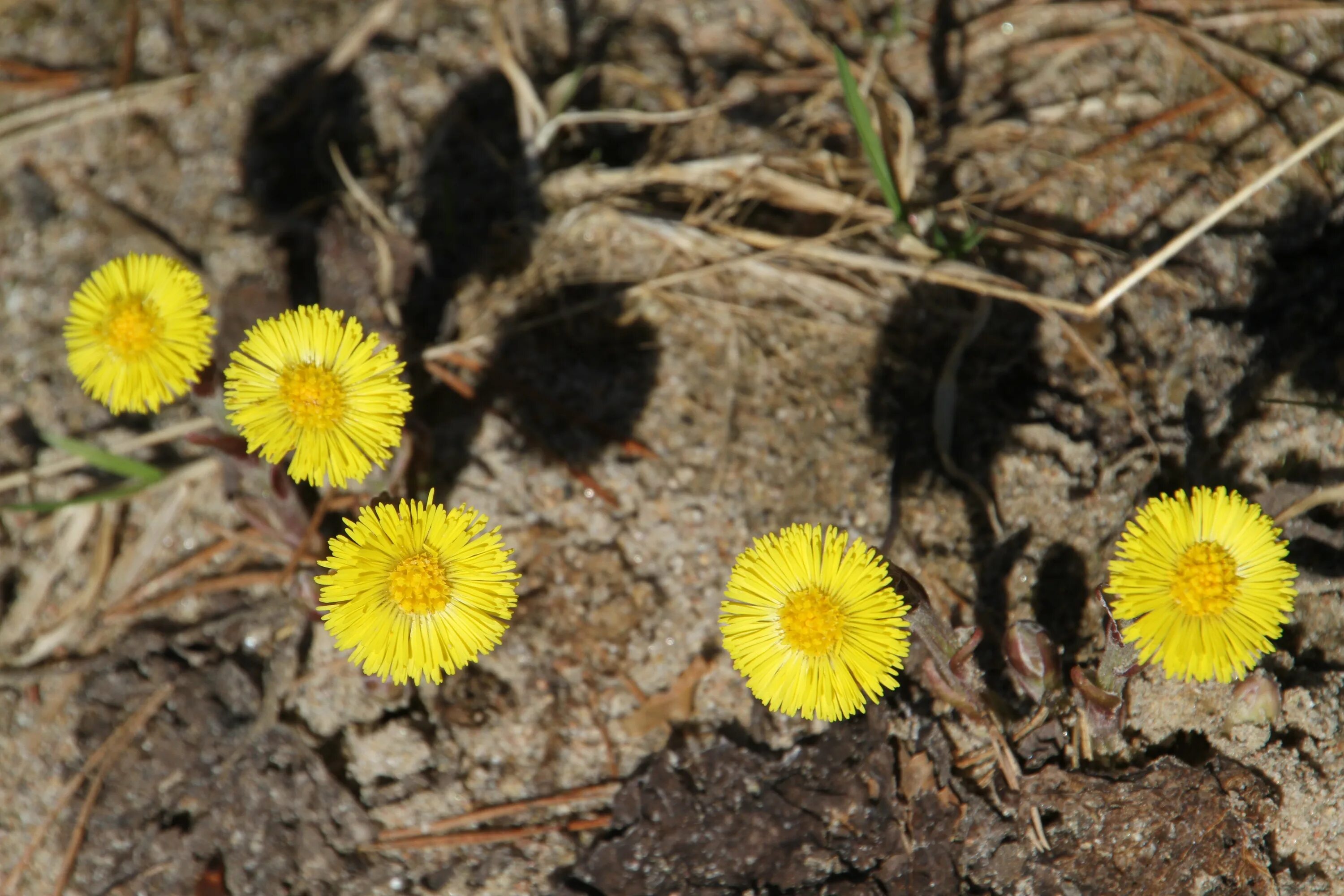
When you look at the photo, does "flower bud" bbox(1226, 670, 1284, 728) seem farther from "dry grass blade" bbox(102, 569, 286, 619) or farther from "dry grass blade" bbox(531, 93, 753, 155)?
"dry grass blade" bbox(102, 569, 286, 619)

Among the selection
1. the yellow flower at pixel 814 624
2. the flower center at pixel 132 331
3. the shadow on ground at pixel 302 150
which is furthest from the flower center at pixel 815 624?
the shadow on ground at pixel 302 150

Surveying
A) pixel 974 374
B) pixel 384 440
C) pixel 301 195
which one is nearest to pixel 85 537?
pixel 301 195

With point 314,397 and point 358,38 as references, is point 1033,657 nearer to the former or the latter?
point 314,397

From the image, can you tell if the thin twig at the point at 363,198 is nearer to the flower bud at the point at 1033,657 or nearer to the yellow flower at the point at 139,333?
the yellow flower at the point at 139,333

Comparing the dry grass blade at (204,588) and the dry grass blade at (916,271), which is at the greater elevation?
the dry grass blade at (916,271)

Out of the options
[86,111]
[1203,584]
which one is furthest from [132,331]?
[1203,584]

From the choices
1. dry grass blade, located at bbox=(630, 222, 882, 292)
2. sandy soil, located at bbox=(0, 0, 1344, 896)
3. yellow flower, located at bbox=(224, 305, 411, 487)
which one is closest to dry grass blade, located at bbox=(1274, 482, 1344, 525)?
sandy soil, located at bbox=(0, 0, 1344, 896)
